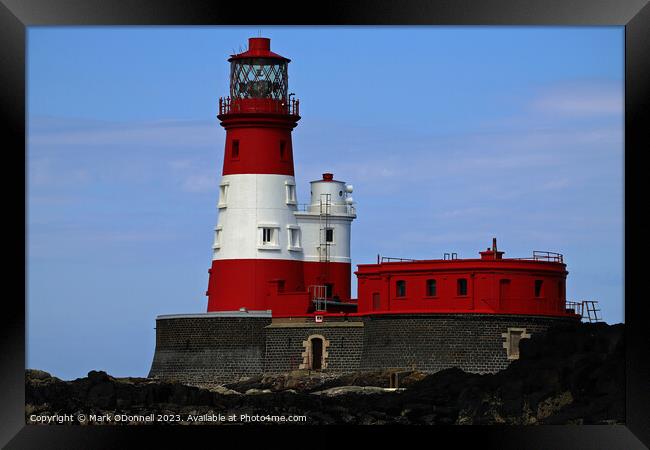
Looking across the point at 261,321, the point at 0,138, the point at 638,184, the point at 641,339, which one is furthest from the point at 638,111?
the point at 261,321

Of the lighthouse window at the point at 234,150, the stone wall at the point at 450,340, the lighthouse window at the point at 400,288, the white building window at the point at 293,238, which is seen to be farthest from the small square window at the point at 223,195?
the stone wall at the point at 450,340

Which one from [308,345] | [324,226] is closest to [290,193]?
[324,226]

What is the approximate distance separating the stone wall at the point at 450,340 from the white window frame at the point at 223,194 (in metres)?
5.56

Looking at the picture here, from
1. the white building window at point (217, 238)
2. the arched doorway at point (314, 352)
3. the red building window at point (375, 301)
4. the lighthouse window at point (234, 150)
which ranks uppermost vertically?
the lighthouse window at point (234, 150)

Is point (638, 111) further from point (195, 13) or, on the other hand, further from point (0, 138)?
point (0, 138)

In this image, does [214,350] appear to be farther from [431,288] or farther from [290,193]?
[431,288]

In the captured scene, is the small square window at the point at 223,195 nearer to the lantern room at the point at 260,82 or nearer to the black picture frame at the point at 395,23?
the lantern room at the point at 260,82

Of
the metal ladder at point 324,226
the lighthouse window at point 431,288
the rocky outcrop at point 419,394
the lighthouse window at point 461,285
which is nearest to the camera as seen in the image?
the rocky outcrop at point 419,394

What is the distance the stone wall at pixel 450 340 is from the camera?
33.4 m

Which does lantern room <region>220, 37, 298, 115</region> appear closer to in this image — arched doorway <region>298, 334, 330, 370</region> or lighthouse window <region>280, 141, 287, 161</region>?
lighthouse window <region>280, 141, 287, 161</region>

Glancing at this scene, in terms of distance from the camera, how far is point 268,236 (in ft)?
125

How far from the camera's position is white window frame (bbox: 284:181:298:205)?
125ft

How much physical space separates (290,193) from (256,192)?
90cm

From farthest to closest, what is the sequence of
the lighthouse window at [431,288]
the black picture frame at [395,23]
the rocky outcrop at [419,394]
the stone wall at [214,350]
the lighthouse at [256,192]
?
1. the lighthouse at [256,192]
2. the stone wall at [214,350]
3. the lighthouse window at [431,288]
4. the rocky outcrop at [419,394]
5. the black picture frame at [395,23]
